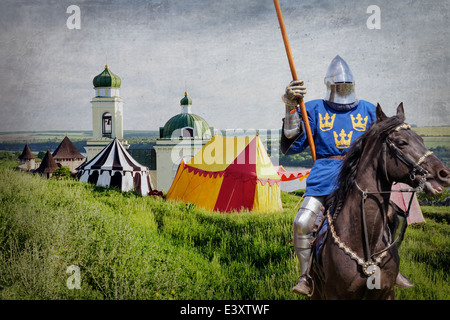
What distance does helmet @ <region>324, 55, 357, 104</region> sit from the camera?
270 centimetres

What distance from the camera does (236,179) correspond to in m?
7.70

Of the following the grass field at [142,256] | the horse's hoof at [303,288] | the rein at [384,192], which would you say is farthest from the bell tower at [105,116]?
the rein at [384,192]

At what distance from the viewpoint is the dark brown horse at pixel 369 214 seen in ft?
7.14

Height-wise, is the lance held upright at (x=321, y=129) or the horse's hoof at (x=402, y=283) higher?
the lance held upright at (x=321, y=129)

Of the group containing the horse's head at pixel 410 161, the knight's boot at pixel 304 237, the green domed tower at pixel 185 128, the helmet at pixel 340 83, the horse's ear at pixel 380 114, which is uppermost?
the green domed tower at pixel 185 128

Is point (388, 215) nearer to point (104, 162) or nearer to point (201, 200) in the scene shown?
point (201, 200)

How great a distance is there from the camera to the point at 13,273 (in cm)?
324

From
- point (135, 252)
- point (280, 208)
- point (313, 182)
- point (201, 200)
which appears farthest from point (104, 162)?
point (313, 182)

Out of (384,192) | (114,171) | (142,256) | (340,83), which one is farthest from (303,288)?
(114,171)

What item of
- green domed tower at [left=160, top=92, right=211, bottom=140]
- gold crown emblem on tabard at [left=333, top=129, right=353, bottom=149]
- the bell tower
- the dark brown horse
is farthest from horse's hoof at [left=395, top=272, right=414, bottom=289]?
green domed tower at [left=160, top=92, right=211, bottom=140]

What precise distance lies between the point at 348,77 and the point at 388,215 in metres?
0.97

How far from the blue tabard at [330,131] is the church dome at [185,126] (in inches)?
366

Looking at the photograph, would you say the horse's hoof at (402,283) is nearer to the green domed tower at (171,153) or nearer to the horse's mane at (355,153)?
the horse's mane at (355,153)

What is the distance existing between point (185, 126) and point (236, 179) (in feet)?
15.9
